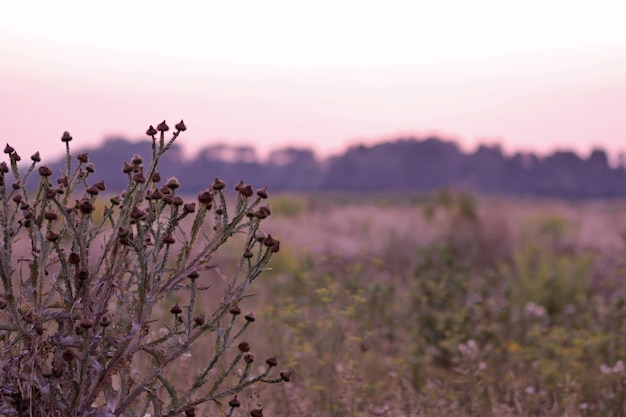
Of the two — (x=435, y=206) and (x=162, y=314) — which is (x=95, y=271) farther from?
(x=435, y=206)

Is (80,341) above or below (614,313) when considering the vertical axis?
above

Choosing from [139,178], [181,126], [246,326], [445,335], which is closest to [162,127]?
[181,126]

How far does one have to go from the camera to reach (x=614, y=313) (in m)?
6.56

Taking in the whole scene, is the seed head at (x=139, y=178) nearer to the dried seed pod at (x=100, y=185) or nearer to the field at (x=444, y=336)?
the dried seed pod at (x=100, y=185)

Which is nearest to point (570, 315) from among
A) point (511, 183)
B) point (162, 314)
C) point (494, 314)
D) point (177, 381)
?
point (494, 314)

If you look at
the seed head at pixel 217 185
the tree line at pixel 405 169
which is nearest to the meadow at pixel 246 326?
the seed head at pixel 217 185

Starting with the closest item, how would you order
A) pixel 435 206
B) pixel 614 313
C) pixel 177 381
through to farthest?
1. pixel 177 381
2. pixel 614 313
3. pixel 435 206

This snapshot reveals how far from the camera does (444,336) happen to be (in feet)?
22.5

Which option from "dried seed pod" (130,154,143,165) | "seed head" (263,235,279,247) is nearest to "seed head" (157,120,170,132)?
"dried seed pod" (130,154,143,165)

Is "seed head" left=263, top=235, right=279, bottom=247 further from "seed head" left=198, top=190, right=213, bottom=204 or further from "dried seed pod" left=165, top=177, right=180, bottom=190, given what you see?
"dried seed pod" left=165, top=177, right=180, bottom=190

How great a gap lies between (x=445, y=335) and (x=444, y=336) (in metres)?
0.81

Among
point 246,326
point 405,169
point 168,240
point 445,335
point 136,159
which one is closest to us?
point 168,240

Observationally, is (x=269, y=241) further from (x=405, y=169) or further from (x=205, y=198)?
(x=405, y=169)

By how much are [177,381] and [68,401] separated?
2.50m
